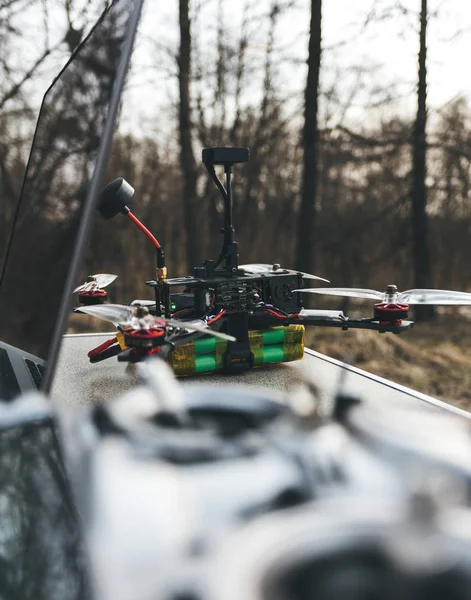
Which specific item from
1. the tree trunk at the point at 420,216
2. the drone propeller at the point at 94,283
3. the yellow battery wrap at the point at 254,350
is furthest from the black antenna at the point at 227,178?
the tree trunk at the point at 420,216

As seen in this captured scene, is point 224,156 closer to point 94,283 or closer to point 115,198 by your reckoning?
point 115,198

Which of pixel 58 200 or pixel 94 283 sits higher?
pixel 58 200

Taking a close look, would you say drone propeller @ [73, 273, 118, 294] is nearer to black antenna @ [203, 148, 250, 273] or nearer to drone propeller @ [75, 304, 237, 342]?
black antenna @ [203, 148, 250, 273]

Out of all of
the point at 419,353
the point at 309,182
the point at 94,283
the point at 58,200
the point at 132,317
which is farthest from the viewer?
the point at 309,182

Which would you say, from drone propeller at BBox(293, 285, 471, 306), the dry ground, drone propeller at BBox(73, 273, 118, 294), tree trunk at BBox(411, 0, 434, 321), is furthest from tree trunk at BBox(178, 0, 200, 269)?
drone propeller at BBox(293, 285, 471, 306)

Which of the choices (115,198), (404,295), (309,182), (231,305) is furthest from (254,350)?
(309,182)

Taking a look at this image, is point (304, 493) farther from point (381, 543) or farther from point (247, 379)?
point (247, 379)
